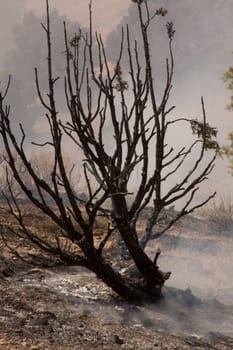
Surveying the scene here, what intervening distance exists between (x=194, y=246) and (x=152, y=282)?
662 cm

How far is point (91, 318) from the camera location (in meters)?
3.93

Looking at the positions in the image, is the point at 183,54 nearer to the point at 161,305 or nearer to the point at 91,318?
the point at 161,305

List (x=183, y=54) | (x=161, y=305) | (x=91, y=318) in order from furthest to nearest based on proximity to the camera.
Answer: (x=183, y=54) < (x=161, y=305) < (x=91, y=318)

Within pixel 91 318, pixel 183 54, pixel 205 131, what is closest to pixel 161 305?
pixel 91 318

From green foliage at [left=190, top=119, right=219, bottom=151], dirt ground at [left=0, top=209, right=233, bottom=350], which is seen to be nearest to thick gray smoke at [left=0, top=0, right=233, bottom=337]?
green foliage at [left=190, top=119, right=219, bottom=151]

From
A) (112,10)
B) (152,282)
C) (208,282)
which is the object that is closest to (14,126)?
(112,10)

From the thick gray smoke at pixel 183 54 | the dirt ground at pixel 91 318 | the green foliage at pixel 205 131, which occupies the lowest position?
→ the dirt ground at pixel 91 318

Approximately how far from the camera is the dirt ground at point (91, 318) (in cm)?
326

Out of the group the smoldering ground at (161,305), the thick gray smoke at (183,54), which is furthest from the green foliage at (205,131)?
the thick gray smoke at (183,54)

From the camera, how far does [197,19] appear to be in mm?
46500

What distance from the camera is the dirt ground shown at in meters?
3.26

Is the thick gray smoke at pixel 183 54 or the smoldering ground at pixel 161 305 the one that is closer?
the smoldering ground at pixel 161 305

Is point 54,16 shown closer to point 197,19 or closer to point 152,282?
point 197,19

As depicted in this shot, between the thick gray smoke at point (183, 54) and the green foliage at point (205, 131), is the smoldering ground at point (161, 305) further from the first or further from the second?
the thick gray smoke at point (183, 54)
